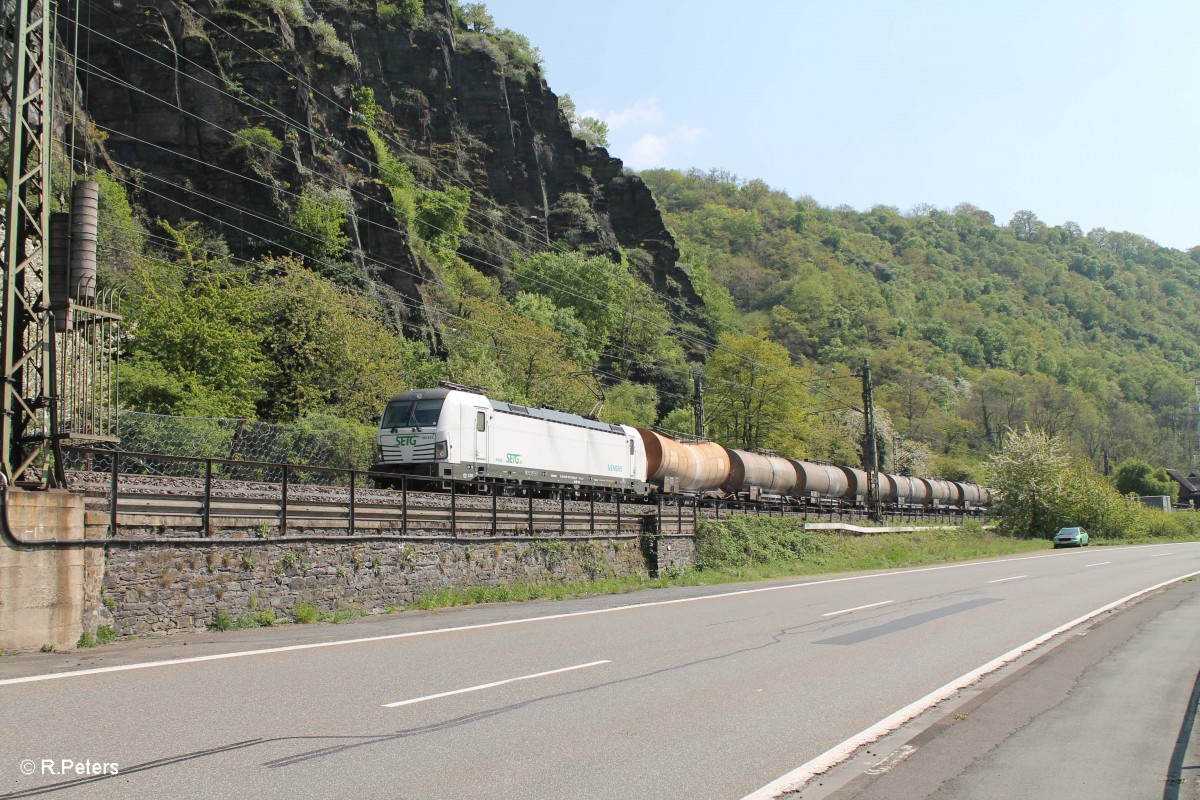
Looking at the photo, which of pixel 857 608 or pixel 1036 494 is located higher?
pixel 1036 494

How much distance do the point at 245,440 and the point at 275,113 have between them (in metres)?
38.8

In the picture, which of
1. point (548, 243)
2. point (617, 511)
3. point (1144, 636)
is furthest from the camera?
point (548, 243)

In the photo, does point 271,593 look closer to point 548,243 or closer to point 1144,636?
point 1144,636

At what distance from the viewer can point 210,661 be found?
11.1 meters

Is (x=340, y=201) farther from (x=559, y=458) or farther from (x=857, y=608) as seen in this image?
(x=857, y=608)

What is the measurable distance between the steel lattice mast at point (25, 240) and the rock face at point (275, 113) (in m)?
29.3

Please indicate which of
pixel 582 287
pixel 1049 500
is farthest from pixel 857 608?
pixel 582 287

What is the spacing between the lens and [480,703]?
8930 mm

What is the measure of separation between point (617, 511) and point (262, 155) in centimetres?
4007

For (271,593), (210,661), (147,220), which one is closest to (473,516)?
(271,593)

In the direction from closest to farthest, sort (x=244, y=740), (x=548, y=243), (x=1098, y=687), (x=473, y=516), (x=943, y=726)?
(x=244, y=740) → (x=943, y=726) → (x=1098, y=687) → (x=473, y=516) → (x=548, y=243)

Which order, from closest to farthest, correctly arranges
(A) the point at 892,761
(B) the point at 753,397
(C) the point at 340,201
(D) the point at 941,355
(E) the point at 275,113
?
1. (A) the point at 892,761
2. (C) the point at 340,201
3. (E) the point at 275,113
4. (B) the point at 753,397
5. (D) the point at 941,355

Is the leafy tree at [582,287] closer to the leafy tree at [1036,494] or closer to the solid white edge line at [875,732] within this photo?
the leafy tree at [1036,494]

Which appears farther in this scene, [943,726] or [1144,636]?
[1144,636]
